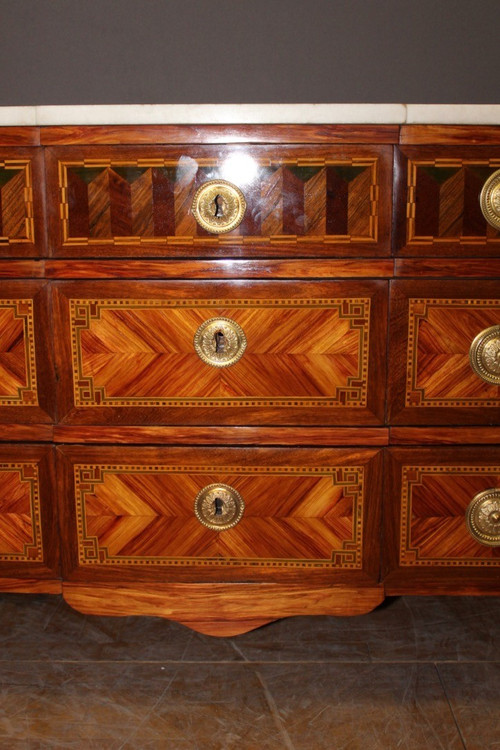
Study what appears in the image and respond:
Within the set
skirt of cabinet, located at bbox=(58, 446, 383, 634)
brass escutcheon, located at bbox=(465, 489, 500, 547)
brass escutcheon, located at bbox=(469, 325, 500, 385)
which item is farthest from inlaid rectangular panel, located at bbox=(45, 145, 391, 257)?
brass escutcheon, located at bbox=(465, 489, 500, 547)

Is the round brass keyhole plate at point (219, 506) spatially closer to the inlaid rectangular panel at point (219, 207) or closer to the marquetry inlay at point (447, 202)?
the inlaid rectangular panel at point (219, 207)

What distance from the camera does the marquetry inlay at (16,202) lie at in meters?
→ 1.02

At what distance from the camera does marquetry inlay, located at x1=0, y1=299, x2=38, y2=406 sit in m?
1.06

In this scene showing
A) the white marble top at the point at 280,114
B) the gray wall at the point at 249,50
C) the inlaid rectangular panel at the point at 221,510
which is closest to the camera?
the white marble top at the point at 280,114

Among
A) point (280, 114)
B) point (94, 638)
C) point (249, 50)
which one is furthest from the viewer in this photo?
point (249, 50)

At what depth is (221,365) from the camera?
106 cm

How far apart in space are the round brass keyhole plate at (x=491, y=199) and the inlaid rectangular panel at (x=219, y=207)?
15 cm

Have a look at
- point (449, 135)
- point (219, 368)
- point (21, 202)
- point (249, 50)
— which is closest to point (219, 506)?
point (219, 368)

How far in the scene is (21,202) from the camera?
1.03m

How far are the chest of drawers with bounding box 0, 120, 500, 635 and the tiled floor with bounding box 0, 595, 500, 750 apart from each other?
13 centimetres

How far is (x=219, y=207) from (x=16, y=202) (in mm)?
323

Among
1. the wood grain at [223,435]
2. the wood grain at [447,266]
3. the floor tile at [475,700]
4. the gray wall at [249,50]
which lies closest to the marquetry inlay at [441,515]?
the wood grain at [223,435]

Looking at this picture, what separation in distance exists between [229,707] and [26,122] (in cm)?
100

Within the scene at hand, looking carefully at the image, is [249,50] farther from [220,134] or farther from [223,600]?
[223,600]
